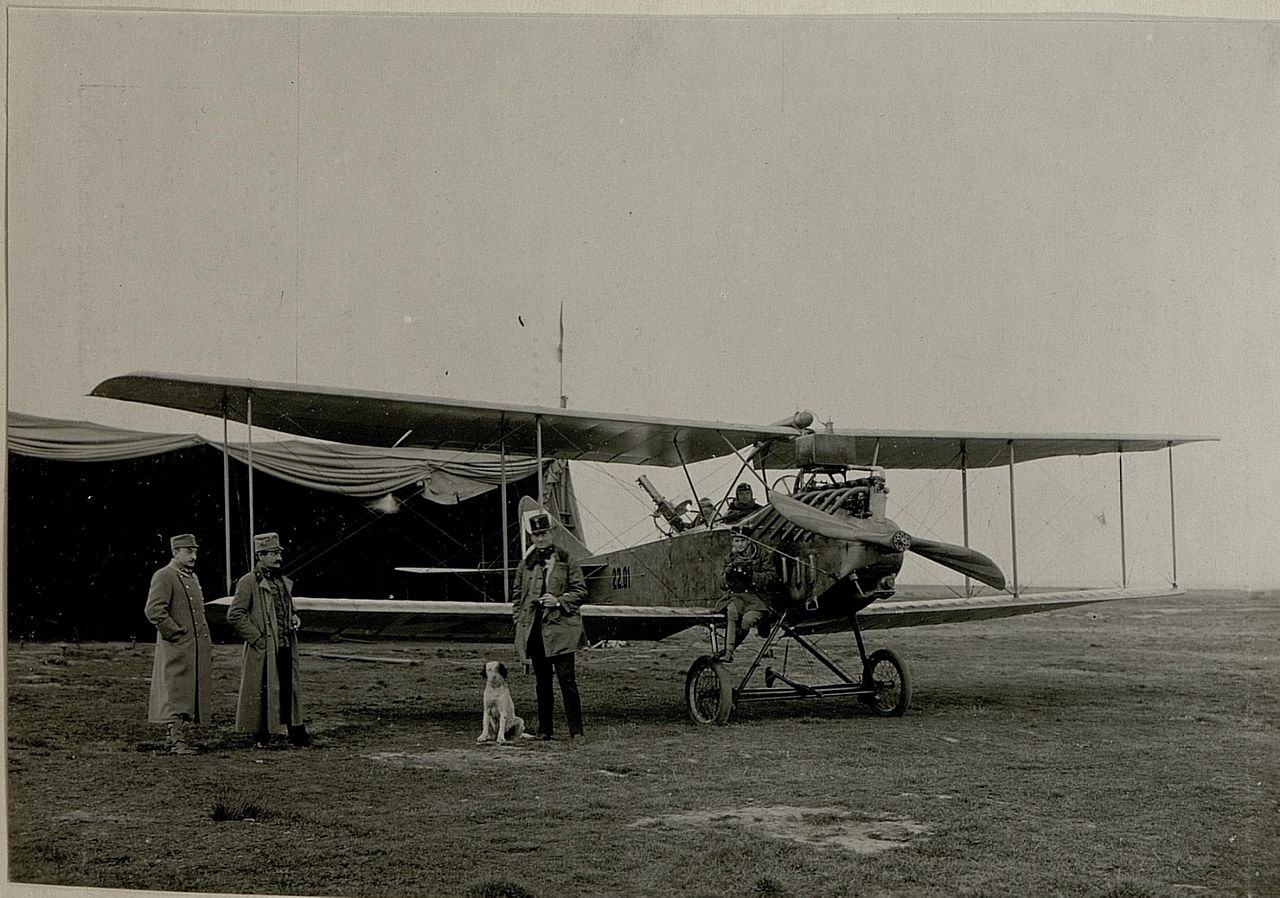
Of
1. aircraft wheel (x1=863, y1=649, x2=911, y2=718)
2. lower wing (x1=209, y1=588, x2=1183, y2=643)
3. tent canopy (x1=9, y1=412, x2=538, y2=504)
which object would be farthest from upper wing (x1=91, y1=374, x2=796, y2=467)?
aircraft wheel (x1=863, y1=649, x2=911, y2=718)

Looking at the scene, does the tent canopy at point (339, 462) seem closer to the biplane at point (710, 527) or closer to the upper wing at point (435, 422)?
the upper wing at point (435, 422)

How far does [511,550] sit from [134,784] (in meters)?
8.82

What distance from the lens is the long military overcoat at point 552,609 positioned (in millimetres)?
7195

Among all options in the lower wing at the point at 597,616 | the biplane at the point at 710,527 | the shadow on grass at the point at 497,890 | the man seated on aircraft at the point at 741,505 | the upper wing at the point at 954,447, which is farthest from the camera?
the man seated on aircraft at the point at 741,505

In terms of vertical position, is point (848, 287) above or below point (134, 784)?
above

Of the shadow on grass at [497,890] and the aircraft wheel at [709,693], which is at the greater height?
the aircraft wheel at [709,693]

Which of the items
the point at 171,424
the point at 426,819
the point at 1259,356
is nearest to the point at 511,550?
the point at 171,424

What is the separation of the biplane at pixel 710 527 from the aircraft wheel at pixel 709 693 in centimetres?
1

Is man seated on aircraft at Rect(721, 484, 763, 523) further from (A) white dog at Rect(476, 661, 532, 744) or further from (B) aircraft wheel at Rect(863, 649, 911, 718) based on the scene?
(A) white dog at Rect(476, 661, 532, 744)

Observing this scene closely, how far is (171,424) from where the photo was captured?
39.4 ft

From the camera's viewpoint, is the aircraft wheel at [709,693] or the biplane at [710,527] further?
the aircraft wheel at [709,693]

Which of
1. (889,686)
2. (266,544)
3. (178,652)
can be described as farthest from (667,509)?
(178,652)

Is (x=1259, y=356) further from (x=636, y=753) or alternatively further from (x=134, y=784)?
(x=134, y=784)

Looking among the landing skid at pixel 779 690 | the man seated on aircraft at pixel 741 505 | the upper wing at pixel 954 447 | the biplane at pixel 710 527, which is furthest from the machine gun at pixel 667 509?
the landing skid at pixel 779 690
